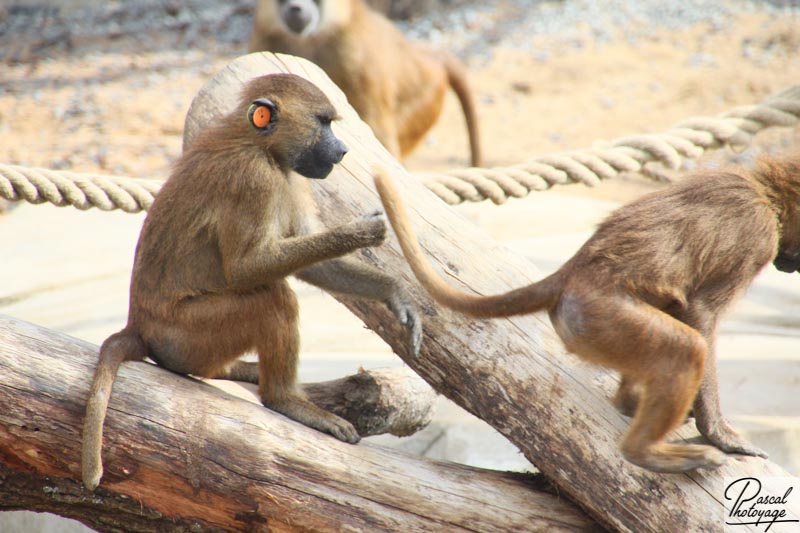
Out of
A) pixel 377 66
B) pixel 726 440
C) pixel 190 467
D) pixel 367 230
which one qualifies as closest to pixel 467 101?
pixel 377 66

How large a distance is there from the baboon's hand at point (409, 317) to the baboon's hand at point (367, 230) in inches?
10.0

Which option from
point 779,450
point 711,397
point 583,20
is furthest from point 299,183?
point 583,20

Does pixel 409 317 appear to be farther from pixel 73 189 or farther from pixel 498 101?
pixel 498 101

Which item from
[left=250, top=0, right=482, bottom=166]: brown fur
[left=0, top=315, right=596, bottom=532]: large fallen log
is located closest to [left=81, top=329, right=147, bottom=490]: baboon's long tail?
[left=0, top=315, right=596, bottom=532]: large fallen log

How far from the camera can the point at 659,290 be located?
127 inches

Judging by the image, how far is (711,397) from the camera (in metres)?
3.27

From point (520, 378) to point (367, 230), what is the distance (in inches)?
30.9

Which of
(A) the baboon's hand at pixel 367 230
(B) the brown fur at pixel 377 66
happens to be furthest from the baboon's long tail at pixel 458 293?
(B) the brown fur at pixel 377 66

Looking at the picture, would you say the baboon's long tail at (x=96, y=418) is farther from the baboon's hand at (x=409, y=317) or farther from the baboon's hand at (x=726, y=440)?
the baboon's hand at (x=726, y=440)

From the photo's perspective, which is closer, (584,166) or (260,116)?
(260,116)

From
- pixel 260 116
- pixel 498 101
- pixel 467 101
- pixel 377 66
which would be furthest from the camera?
pixel 498 101

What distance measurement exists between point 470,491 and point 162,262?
4.72 ft

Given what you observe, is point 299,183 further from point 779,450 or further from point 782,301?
point 782,301

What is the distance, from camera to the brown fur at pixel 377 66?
24.9ft
